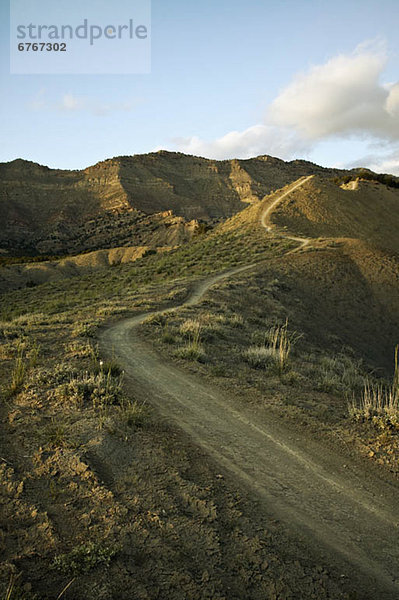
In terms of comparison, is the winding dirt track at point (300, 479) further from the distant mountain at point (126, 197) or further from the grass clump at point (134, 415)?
the distant mountain at point (126, 197)

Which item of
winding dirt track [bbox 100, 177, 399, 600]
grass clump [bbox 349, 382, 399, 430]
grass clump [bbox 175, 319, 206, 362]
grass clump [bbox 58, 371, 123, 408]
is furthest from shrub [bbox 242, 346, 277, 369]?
grass clump [bbox 58, 371, 123, 408]

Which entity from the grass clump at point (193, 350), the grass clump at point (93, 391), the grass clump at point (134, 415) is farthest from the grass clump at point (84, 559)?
the grass clump at point (193, 350)

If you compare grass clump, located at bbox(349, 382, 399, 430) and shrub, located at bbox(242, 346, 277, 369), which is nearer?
grass clump, located at bbox(349, 382, 399, 430)

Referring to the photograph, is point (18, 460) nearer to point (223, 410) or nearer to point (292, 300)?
point (223, 410)

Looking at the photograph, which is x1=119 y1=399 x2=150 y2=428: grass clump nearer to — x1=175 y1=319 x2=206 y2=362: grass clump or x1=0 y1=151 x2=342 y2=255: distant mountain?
x1=175 y1=319 x2=206 y2=362: grass clump

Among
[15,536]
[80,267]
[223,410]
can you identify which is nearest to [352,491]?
[223,410]

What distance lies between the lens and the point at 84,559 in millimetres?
3248

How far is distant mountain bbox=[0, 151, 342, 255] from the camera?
87.0m

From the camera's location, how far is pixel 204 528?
3756 mm

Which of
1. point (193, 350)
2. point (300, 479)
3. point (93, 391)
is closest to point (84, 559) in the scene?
point (300, 479)

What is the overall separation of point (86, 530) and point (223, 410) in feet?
11.4

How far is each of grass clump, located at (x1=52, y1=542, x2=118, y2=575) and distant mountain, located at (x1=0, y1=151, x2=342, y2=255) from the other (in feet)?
227

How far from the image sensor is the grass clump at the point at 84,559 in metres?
3.18

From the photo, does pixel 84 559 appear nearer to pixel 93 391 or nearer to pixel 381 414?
pixel 93 391
